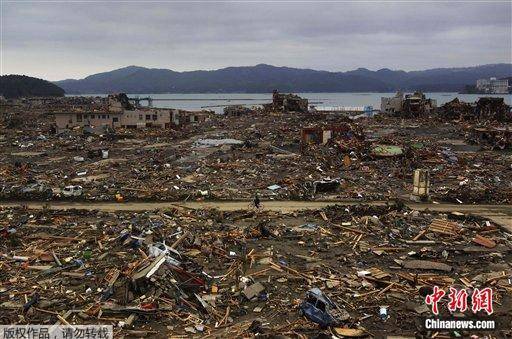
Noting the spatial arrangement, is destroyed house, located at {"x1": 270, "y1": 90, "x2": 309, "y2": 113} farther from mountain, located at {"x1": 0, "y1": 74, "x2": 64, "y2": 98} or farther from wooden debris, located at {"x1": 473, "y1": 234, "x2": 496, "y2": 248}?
mountain, located at {"x1": 0, "y1": 74, "x2": 64, "y2": 98}

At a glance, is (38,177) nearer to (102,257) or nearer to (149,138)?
(102,257)

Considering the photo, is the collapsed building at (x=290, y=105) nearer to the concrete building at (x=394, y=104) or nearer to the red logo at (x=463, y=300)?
the concrete building at (x=394, y=104)

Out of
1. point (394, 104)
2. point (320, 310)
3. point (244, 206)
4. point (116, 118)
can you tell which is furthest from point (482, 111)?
point (320, 310)

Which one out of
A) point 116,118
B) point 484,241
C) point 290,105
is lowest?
point 484,241

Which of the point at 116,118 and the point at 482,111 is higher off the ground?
the point at 482,111

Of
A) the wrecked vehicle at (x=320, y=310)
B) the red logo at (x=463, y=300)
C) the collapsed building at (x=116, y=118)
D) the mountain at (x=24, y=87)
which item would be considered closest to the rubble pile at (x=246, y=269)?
the wrecked vehicle at (x=320, y=310)

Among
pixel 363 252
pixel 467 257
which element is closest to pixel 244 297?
pixel 363 252

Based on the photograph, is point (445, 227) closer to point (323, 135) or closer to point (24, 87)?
point (323, 135)
